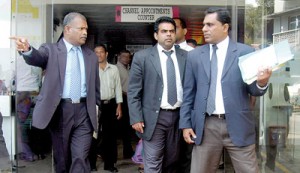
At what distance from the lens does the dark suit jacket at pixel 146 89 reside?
4.22 m

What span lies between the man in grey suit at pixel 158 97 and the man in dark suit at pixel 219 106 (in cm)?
47

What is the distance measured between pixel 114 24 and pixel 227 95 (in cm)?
813

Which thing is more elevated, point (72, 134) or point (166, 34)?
point (166, 34)

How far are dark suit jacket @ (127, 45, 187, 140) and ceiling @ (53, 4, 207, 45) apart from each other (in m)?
3.93

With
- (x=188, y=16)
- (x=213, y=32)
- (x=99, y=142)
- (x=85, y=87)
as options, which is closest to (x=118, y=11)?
(x=188, y=16)

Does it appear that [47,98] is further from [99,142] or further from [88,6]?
[88,6]

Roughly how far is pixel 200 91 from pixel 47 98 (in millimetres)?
1518

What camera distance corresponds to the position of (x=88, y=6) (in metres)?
8.33

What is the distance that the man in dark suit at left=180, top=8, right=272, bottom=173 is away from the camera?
3.51 metres

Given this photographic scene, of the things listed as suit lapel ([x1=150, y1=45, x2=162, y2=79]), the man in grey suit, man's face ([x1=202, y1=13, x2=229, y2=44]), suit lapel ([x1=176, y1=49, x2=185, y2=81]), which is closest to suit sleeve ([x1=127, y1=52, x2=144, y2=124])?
the man in grey suit

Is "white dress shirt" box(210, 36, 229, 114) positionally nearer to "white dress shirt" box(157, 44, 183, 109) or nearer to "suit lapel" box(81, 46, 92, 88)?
"white dress shirt" box(157, 44, 183, 109)

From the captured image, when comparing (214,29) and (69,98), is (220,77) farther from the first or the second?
(69,98)

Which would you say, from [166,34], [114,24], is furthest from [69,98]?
[114,24]

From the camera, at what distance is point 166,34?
424cm
